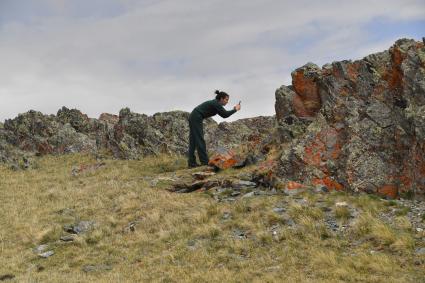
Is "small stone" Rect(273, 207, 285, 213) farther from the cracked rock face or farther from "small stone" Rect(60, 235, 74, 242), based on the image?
"small stone" Rect(60, 235, 74, 242)

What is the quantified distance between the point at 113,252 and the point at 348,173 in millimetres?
7970

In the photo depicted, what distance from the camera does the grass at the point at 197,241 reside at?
11625 mm

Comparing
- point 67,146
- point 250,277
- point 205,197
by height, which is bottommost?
point 250,277

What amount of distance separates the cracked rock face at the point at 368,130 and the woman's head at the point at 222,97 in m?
3.47

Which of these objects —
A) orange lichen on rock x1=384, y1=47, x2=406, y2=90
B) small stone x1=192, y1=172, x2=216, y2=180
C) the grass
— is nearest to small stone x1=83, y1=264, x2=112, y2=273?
the grass

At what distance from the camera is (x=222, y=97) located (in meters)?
22.2

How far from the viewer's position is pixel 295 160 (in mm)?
17562

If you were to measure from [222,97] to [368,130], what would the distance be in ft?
24.5

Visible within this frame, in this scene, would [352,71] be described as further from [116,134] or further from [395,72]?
[116,134]

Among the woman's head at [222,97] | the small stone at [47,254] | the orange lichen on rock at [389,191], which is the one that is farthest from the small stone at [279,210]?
the woman's head at [222,97]

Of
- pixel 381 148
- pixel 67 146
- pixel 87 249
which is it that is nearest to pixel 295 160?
pixel 381 148

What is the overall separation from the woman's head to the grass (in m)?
3.45

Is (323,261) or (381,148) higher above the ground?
(381,148)

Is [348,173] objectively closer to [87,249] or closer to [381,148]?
[381,148]
